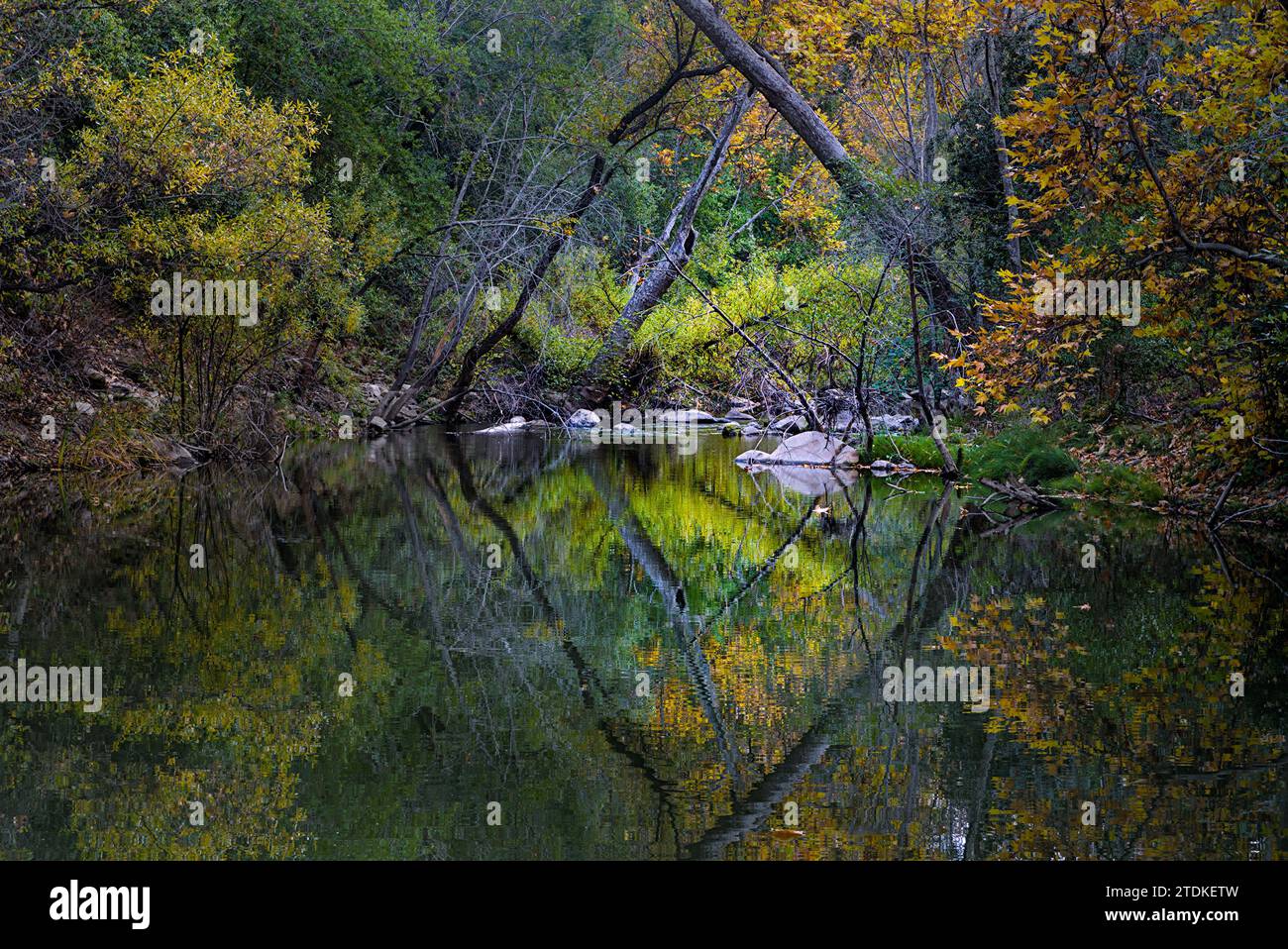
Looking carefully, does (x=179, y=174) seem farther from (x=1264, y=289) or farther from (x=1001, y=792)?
(x=1001, y=792)

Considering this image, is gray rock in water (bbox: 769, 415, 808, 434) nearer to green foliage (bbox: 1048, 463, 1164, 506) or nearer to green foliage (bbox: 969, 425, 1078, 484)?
green foliage (bbox: 969, 425, 1078, 484)

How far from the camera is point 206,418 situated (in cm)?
1767

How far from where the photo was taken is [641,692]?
538 cm

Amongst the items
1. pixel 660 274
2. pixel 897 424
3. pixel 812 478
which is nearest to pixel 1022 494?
pixel 812 478

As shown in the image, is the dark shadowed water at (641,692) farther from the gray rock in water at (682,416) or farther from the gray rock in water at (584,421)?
the gray rock in water at (682,416)

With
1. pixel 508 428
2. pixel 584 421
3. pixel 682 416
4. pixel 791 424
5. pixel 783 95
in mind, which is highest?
pixel 783 95

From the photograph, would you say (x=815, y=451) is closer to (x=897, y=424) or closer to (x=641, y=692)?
(x=897, y=424)

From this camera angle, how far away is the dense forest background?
9883 mm

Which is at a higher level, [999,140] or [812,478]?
[999,140]

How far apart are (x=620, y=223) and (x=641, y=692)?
65.6 ft

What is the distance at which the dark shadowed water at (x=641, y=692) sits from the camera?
3.78 meters

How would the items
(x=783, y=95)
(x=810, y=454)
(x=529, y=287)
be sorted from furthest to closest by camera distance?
(x=529, y=287), (x=783, y=95), (x=810, y=454)

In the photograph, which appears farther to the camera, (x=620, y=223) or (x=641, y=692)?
(x=620, y=223)

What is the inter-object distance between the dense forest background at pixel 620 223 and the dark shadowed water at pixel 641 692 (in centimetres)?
256
